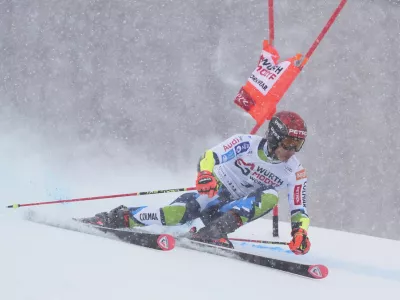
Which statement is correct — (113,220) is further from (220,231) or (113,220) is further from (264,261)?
(264,261)

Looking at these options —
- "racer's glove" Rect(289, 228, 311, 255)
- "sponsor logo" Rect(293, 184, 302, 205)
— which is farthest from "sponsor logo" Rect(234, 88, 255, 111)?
"racer's glove" Rect(289, 228, 311, 255)

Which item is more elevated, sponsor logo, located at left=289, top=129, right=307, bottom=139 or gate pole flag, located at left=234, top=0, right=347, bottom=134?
gate pole flag, located at left=234, top=0, right=347, bottom=134

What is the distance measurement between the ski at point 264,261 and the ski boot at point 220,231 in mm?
96

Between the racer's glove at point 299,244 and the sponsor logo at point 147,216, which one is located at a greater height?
the sponsor logo at point 147,216

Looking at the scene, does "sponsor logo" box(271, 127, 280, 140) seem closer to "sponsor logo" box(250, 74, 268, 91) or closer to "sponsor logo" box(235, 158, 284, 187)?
"sponsor logo" box(235, 158, 284, 187)

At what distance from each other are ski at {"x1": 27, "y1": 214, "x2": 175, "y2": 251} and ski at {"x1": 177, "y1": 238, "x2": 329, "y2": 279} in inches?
11.8

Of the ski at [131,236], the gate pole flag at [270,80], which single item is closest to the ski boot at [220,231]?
the ski at [131,236]

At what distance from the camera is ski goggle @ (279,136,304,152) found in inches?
152

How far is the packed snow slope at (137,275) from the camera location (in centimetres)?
223

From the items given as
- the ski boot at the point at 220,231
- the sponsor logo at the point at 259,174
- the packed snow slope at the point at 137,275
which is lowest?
the packed snow slope at the point at 137,275

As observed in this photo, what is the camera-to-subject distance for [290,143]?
3869 millimetres

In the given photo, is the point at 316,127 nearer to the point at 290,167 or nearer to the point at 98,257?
the point at 290,167

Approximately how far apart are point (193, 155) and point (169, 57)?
2835 millimetres

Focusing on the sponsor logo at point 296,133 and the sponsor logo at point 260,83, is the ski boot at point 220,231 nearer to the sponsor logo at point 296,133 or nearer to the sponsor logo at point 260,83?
the sponsor logo at point 296,133
